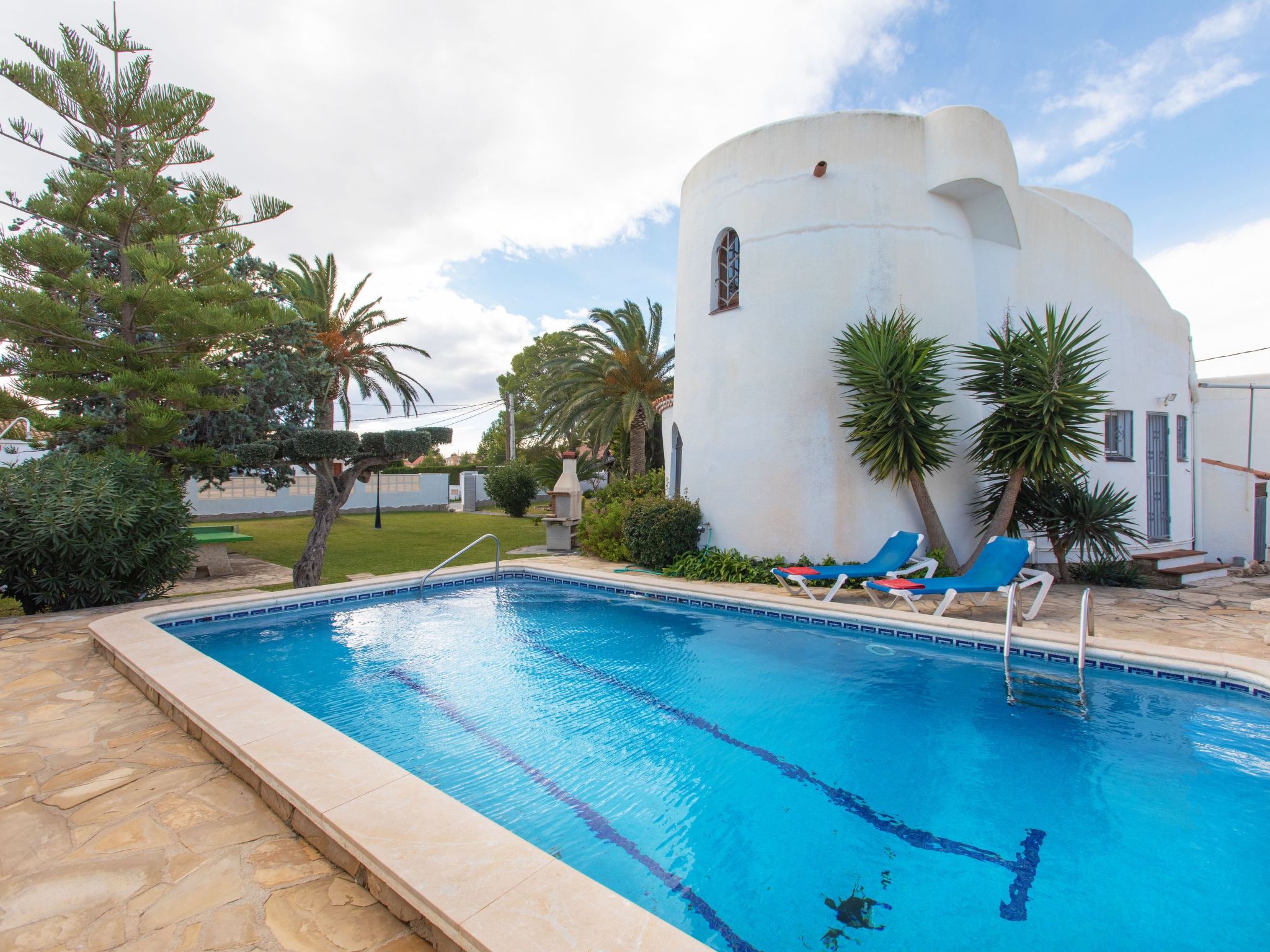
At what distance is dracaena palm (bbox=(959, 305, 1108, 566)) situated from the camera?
7969mm

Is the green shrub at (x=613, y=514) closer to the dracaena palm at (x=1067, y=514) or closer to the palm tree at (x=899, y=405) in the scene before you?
the palm tree at (x=899, y=405)

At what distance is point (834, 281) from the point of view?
9422mm

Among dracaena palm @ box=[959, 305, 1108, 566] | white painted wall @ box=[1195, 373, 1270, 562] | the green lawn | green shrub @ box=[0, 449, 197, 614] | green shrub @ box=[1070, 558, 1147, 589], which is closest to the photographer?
green shrub @ box=[0, 449, 197, 614]

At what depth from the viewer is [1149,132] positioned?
39.0 feet

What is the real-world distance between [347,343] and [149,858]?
1750 centimetres

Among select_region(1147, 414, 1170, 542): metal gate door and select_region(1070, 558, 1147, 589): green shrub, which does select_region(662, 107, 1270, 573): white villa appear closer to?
select_region(1147, 414, 1170, 542): metal gate door

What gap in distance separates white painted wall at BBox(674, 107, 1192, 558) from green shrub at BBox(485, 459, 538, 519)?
13834 millimetres

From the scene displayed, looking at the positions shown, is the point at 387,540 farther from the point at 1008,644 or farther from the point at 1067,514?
the point at 1067,514

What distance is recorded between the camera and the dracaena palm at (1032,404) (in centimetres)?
797

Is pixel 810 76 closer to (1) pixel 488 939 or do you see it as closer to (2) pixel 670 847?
(2) pixel 670 847

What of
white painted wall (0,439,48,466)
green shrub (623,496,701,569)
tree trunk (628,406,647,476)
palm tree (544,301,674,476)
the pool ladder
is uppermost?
palm tree (544,301,674,476)

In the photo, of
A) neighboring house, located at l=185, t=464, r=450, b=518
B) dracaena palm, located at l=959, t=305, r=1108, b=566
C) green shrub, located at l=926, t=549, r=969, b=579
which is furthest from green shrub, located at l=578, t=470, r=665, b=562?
neighboring house, located at l=185, t=464, r=450, b=518

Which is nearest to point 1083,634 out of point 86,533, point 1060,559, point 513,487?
point 1060,559

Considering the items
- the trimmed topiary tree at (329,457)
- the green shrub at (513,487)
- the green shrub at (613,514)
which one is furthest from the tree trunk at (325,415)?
the green shrub at (513,487)
